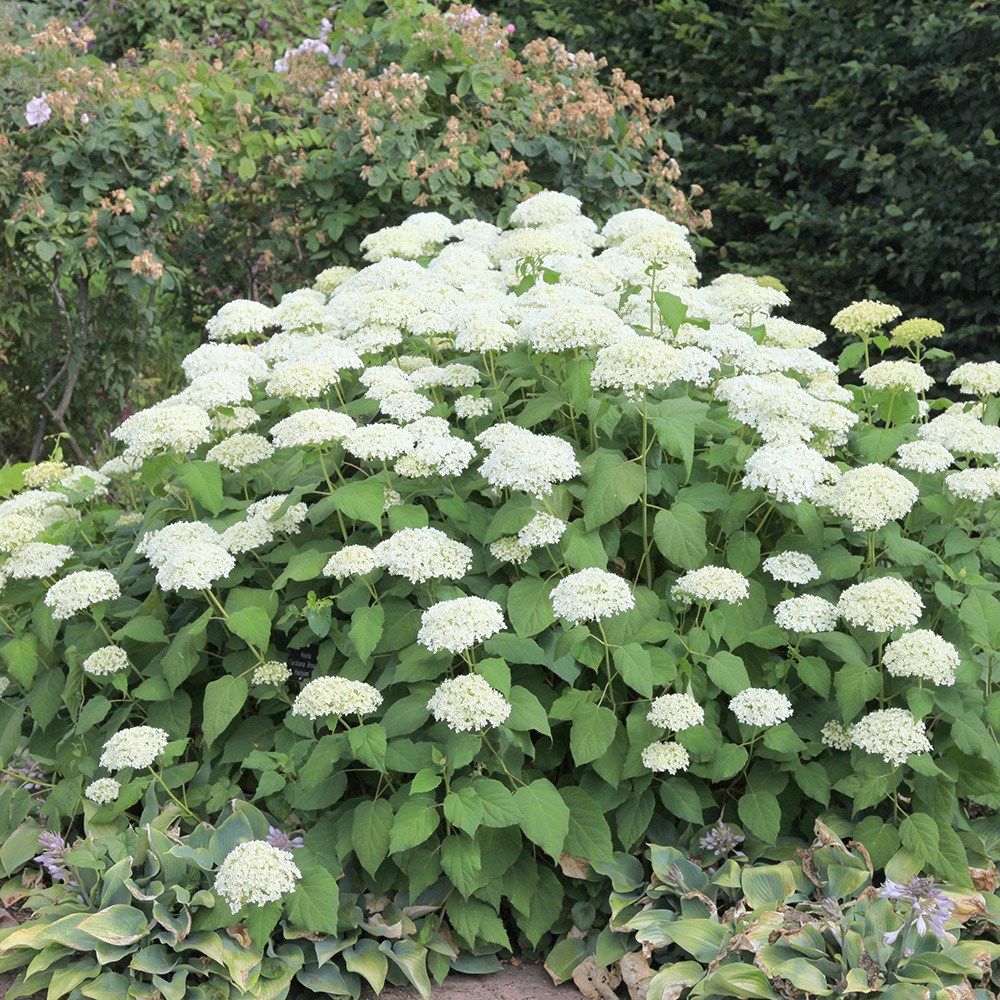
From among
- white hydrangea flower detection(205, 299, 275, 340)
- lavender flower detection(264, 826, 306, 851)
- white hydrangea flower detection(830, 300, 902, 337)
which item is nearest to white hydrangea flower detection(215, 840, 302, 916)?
lavender flower detection(264, 826, 306, 851)

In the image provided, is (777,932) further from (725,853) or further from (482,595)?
(482,595)

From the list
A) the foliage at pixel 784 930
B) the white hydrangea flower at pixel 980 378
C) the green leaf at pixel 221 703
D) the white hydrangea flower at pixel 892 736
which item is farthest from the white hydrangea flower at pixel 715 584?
the green leaf at pixel 221 703

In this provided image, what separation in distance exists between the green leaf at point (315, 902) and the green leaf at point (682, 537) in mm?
1155

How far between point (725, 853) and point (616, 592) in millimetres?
793

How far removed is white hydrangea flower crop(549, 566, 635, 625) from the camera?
282 centimetres

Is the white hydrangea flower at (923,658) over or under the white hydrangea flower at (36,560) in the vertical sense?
over

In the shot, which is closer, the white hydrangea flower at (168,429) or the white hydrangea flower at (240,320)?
the white hydrangea flower at (168,429)

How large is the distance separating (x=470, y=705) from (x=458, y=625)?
19 cm

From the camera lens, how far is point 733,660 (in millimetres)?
3053

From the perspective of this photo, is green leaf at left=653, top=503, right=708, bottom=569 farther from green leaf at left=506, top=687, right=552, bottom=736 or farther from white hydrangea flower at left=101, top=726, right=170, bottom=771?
white hydrangea flower at left=101, top=726, right=170, bottom=771

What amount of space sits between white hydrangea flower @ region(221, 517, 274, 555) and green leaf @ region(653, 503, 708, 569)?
41.1 inches

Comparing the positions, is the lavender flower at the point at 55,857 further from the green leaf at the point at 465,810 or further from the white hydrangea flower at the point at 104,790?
the green leaf at the point at 465,810

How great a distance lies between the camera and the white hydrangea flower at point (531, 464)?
295cm

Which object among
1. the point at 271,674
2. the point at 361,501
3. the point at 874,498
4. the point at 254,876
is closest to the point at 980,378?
the point at 874,498
